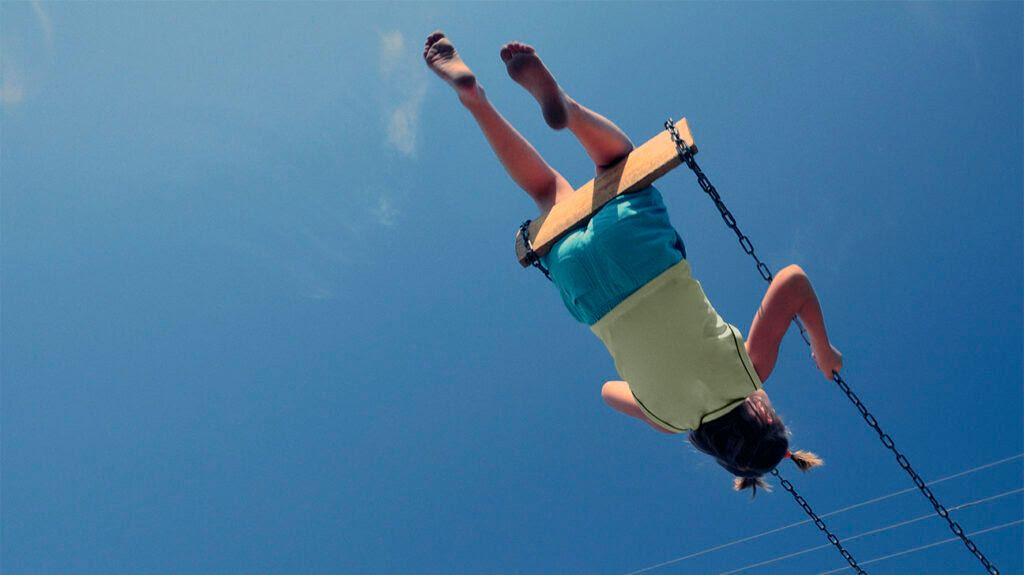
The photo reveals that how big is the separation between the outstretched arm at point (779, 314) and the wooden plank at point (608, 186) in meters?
0.66

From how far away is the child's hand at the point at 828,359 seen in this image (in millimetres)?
3240

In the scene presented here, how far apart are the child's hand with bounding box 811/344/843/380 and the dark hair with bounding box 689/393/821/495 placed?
0.29 meters

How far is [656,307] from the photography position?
281cm

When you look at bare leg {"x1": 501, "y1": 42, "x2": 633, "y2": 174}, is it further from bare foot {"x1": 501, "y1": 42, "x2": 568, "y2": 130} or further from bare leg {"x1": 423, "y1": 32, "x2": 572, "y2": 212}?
bare leg {"x1": 423, "y1": 32, "x2": 572, "y2": 212}

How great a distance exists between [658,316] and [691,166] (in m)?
0.57

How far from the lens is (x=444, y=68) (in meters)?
3.31

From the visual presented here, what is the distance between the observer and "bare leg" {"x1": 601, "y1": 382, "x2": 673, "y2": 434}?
3.52 metres

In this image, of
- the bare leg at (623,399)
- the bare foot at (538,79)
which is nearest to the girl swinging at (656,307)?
the bare foot at (538,79)

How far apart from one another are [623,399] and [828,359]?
0.91 meters

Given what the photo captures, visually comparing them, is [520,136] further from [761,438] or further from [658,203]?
[761,438]

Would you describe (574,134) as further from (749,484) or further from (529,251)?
(749,484)

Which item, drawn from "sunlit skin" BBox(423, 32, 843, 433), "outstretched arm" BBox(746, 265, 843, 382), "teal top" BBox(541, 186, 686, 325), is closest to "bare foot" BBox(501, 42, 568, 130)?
"sunlit skin" BBox(423, 32, 843, 433)

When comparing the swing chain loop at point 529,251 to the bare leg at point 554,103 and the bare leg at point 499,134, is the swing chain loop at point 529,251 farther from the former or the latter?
the bare leg at point 554,103

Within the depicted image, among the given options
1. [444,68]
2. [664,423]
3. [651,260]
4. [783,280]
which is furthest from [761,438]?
[444,68]
